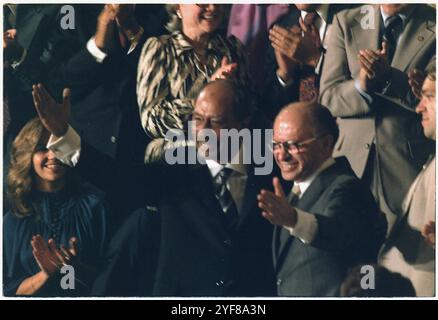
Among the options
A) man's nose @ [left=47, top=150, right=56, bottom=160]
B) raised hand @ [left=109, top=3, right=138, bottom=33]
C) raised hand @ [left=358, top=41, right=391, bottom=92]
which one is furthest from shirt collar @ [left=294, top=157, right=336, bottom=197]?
man's nose @ [left=47, top=150, right=56, bottom=160]

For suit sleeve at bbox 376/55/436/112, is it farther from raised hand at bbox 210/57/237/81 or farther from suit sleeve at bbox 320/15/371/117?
raised hand at bbox 210/57/237/81

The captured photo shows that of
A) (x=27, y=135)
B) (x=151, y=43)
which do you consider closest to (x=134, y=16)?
(x=151, y=43)

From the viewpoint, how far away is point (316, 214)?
1348 cm

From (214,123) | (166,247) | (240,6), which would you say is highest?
(240,6)

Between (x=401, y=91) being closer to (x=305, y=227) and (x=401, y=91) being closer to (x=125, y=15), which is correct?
(x=305, y=227)

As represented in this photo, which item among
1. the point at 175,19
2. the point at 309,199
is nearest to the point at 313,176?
the point at 309,199

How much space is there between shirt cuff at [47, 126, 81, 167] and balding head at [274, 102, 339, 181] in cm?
143

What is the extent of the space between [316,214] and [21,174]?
2156 mm

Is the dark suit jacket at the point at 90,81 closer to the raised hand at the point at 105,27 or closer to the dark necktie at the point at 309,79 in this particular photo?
the raised hand at the point at 105,27

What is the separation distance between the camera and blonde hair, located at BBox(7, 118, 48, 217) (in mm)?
13664

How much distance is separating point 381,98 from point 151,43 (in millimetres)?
1700

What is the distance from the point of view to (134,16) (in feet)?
44.6

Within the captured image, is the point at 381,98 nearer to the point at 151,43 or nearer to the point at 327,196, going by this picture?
the point at 327,196

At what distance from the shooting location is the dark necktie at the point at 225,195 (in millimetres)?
13562
